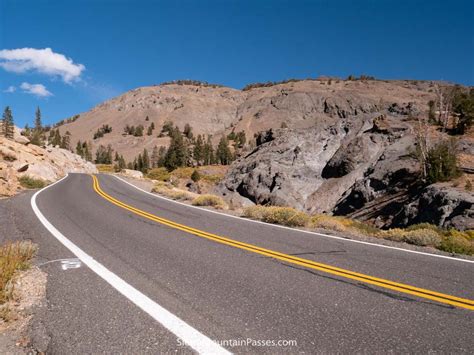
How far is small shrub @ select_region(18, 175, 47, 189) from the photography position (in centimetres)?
2212

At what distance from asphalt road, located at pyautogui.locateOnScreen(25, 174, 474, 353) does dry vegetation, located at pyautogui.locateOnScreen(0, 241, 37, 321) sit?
1.36 ft

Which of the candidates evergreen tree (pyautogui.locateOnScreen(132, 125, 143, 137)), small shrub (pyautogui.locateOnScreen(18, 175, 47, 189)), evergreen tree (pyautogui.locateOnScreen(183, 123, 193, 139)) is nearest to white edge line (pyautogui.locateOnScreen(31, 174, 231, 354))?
small shrub (pyautogui.locateOnScreen(18, 175, 47, 189))

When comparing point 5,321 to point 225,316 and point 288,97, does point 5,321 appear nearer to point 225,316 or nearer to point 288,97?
point 225,316

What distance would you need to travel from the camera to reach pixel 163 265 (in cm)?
587

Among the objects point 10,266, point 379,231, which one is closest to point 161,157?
point 379,231

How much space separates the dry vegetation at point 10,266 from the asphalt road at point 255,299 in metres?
0.41

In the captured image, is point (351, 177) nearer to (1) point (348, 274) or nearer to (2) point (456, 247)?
(2) point (456, 247)

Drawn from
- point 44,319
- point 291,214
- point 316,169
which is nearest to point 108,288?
point 44,319

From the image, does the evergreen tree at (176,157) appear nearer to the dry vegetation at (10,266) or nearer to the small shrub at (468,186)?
the small shrub at (468,186)

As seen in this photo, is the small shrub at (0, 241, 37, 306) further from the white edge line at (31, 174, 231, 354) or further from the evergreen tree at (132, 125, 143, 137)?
the evergreen tree at (132, 125, 143, 137)

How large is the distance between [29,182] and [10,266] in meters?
21.2

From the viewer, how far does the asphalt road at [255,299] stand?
3340 mm

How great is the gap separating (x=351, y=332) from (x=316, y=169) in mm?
34440

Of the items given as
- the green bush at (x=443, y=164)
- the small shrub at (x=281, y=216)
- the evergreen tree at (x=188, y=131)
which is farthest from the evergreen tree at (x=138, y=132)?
Result: the small shrub at (x=281, y=216)
